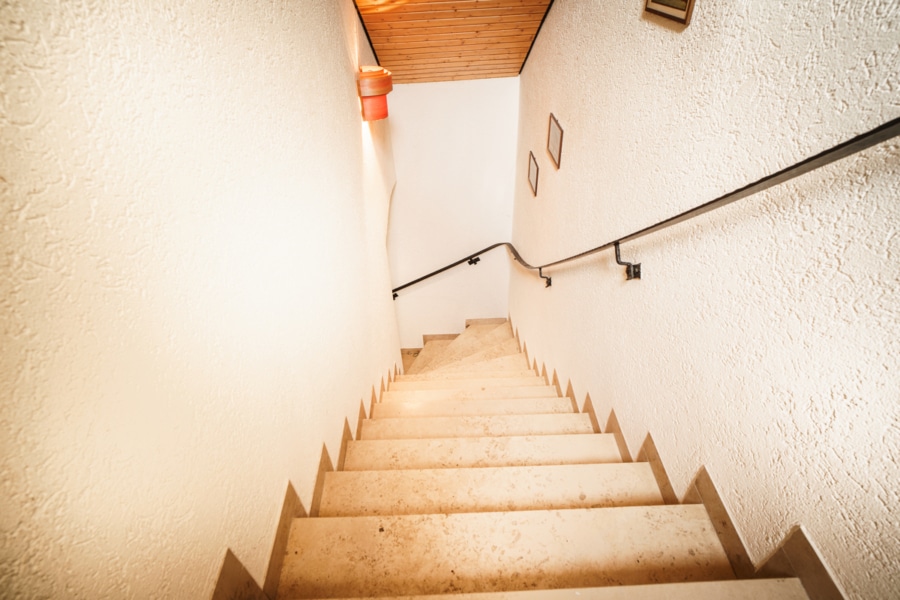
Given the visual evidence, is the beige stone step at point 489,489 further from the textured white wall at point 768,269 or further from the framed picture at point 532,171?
the framed picture at point 532,171

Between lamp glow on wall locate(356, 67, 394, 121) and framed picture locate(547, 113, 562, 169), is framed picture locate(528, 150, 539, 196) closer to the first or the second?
framed picture locate(547, 113, 562, 169)

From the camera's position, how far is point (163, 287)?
24.6 inches

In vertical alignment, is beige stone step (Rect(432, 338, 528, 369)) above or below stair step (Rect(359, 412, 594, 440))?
below

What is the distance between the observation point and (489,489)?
1.39 metres

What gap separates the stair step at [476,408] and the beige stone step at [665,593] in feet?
4.06

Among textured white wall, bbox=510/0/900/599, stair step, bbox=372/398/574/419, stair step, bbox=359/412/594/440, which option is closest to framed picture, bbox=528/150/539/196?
textured white wall, bbox=510/0/900/599

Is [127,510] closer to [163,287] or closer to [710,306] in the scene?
[163,287]

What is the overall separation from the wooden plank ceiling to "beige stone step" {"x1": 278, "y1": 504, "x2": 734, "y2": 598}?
10.0ft

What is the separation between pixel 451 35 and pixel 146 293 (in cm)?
324

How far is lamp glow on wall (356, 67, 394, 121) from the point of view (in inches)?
85.6

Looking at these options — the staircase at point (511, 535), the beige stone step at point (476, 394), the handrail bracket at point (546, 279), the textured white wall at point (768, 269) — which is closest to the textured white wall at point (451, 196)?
the handrail bracket at point (546, 279)

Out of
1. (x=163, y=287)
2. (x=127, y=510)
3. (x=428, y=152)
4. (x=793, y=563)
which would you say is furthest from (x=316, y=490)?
(x=428, y=152)

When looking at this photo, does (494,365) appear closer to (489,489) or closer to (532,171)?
(532,171)

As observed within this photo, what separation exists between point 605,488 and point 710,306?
0.85m
